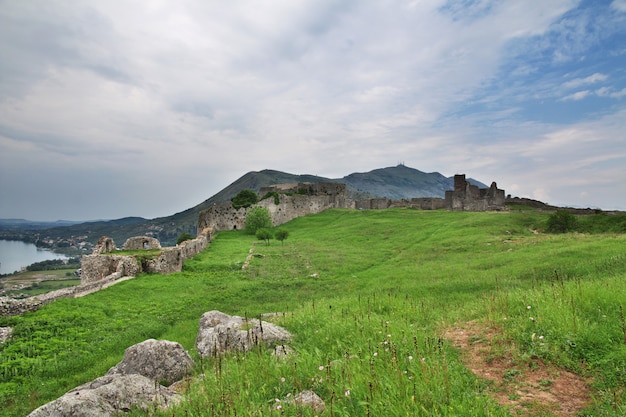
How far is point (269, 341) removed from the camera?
7863 mm

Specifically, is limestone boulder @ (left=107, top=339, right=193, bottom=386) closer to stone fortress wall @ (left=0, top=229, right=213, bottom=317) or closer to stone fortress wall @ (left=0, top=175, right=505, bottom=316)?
stone fortress wall @ (left=0, top=175, right=505, bottom=316)

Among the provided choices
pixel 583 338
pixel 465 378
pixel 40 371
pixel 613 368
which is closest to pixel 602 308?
pixel 583 338

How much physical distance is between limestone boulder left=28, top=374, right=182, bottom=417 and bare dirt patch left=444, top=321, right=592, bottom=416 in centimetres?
484

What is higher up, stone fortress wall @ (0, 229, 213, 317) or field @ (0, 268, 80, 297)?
stone fortress wall @ (0, 229, 213, 317)

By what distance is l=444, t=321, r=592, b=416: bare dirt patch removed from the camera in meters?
4.40

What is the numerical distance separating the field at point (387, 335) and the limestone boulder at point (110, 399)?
1.86 ft

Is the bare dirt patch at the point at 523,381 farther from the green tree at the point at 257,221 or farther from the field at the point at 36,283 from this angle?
the field at the point at 36,283

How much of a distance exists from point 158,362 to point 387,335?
16.7ft

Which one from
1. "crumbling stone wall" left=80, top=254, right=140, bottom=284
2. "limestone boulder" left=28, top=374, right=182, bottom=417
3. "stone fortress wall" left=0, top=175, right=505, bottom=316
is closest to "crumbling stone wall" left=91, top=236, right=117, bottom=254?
"stone fortress wall" left=0, top=175, right=505, bottom=316

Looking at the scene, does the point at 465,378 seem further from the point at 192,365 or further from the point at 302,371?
the point at 192,365

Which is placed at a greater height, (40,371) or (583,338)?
(583,338)

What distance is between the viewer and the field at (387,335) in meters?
4.62

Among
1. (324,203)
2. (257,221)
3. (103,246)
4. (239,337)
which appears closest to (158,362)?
(239,337)

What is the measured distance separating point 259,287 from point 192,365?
34.9ft
